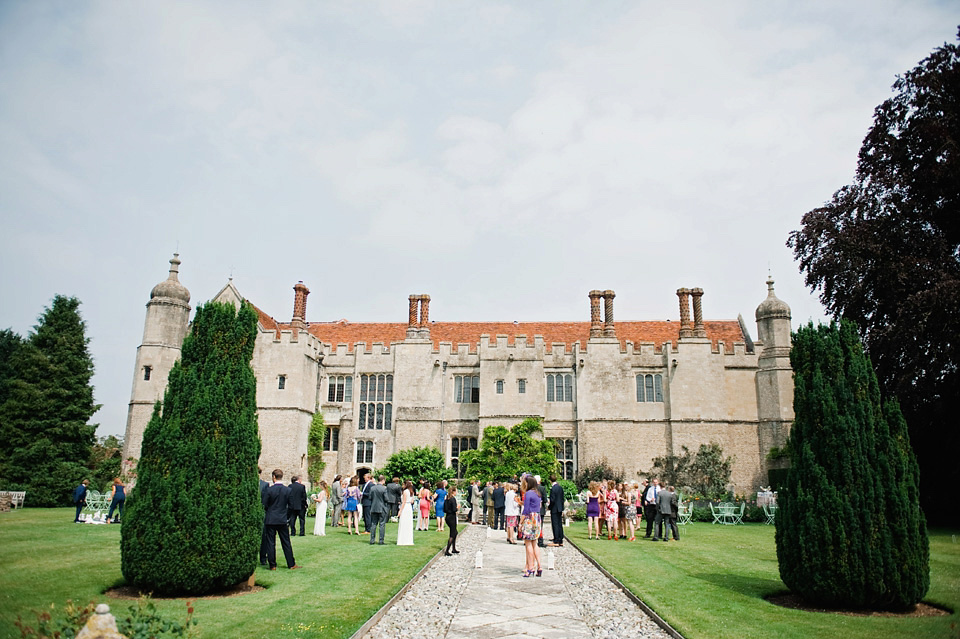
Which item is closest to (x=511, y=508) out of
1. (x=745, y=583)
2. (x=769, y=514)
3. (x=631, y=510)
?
(x=631, y=510)

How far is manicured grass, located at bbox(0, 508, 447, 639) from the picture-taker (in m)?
7.10

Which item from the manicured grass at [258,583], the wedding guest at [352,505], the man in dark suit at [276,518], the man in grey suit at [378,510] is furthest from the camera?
the wedding guest at [352,505]

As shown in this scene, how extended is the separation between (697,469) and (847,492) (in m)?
21.5

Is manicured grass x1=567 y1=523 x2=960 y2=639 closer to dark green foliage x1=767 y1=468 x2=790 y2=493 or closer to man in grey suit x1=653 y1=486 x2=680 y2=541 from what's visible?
man in grey suit x1=653 y1=486 x2=680 y2=541

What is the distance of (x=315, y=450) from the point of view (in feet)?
100

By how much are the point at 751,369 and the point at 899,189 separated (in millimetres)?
12514

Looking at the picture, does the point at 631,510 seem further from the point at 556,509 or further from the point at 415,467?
the point at 415,467

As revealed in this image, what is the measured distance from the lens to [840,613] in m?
8.15

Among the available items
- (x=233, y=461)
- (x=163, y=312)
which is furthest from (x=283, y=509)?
(x=163, y=312)

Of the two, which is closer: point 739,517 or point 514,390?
point 739,517

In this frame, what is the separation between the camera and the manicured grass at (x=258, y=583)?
7098 mm

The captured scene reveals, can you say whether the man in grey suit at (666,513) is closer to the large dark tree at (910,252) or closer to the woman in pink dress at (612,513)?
the woman in pink dress at (612,513)

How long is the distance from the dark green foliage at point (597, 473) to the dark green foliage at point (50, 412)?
21856 mm

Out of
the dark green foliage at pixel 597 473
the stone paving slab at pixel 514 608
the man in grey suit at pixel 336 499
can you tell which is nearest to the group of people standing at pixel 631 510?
the stone paving slab at pixel 514 608
